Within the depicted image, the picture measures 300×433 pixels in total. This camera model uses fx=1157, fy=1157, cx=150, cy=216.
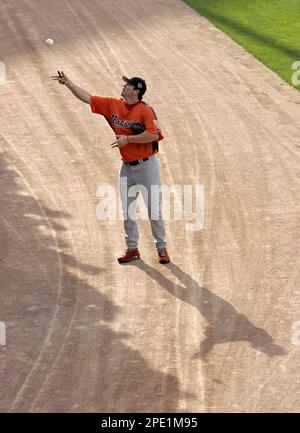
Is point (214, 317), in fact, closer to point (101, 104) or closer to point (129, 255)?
A: point (129, 255)

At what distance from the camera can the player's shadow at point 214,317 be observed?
440 inches

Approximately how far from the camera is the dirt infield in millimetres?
10555

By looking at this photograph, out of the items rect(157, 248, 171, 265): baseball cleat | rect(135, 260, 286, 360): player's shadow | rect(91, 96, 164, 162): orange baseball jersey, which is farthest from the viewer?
rect(157, 248, 171, 265): baseball cleat

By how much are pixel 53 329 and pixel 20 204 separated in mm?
3316

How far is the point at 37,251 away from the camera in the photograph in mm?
13203

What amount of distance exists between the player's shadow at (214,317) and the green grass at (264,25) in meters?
7.14

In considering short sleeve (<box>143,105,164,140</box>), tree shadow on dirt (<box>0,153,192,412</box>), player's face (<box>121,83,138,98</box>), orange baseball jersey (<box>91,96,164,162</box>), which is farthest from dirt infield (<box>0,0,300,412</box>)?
player's face (<box>121,83,138,98</box>)

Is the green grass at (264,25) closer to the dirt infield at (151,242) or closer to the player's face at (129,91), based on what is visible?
the dirt infield at (151,242)

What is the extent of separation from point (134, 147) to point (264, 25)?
9.99 meters

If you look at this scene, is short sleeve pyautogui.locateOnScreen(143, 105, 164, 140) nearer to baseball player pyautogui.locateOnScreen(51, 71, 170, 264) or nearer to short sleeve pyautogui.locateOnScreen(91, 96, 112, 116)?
baseball player pyautogui.locateOnScreen(51, 71, 170, 264)

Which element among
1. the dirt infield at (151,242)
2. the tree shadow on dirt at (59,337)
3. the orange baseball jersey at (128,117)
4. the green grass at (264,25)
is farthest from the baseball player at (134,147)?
the green grass at (264,25)

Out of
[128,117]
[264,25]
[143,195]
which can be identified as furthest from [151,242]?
[264,25]

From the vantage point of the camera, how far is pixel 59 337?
11.3 m

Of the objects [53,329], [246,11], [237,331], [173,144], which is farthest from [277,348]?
[246,11]
